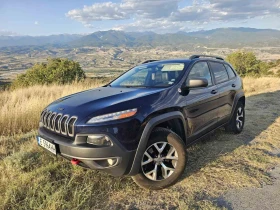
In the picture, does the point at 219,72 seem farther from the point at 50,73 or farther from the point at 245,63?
the point at 245,63

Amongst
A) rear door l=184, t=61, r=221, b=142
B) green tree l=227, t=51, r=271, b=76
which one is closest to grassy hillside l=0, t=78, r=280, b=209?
rear door l=184, t=61, r=221, b=142

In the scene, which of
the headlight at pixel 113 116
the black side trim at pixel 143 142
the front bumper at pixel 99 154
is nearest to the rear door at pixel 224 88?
the black side trim at pixel 143 142

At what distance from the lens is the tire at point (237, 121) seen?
5047 mm

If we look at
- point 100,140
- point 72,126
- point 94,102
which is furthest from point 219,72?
point 72,126

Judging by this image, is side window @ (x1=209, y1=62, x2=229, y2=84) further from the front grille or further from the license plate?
the license plate

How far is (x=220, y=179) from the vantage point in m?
3.22

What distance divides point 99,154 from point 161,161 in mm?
865

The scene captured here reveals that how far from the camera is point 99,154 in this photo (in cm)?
249

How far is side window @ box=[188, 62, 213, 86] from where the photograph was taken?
151 inches

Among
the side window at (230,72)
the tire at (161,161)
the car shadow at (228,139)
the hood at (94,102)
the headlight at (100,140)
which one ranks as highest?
the side window at (230,72)

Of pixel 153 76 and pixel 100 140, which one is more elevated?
pixel 153 76

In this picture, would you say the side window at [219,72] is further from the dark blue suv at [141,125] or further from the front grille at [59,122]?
the front grille at [59,122]

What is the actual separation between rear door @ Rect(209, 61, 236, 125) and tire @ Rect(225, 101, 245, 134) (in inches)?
16.4

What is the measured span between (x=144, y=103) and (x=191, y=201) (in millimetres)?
1241
